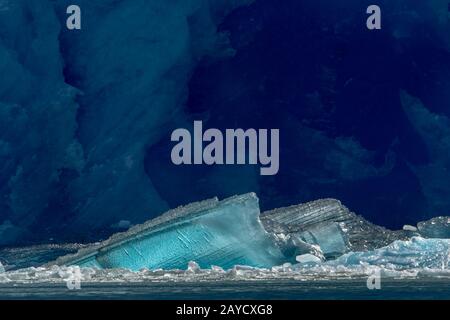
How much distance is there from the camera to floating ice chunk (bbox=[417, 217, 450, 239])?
13555mm

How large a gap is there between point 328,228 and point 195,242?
1.40 m

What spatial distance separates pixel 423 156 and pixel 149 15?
3.31m

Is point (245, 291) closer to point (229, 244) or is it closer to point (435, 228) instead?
point (229, 244)

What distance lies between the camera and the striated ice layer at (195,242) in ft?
40.8

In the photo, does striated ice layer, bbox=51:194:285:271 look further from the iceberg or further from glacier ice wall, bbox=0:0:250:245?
glacier ice wall, bbox=0:0:250:245

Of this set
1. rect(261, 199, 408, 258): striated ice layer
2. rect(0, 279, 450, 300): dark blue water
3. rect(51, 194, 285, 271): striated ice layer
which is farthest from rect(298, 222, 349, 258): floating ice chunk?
rect(0, 279, 450, 300): dark blue water

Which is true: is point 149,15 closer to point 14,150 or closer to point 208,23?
point 208,23

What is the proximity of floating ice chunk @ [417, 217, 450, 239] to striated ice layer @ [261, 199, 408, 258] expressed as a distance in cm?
19

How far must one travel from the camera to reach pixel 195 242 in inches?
491
